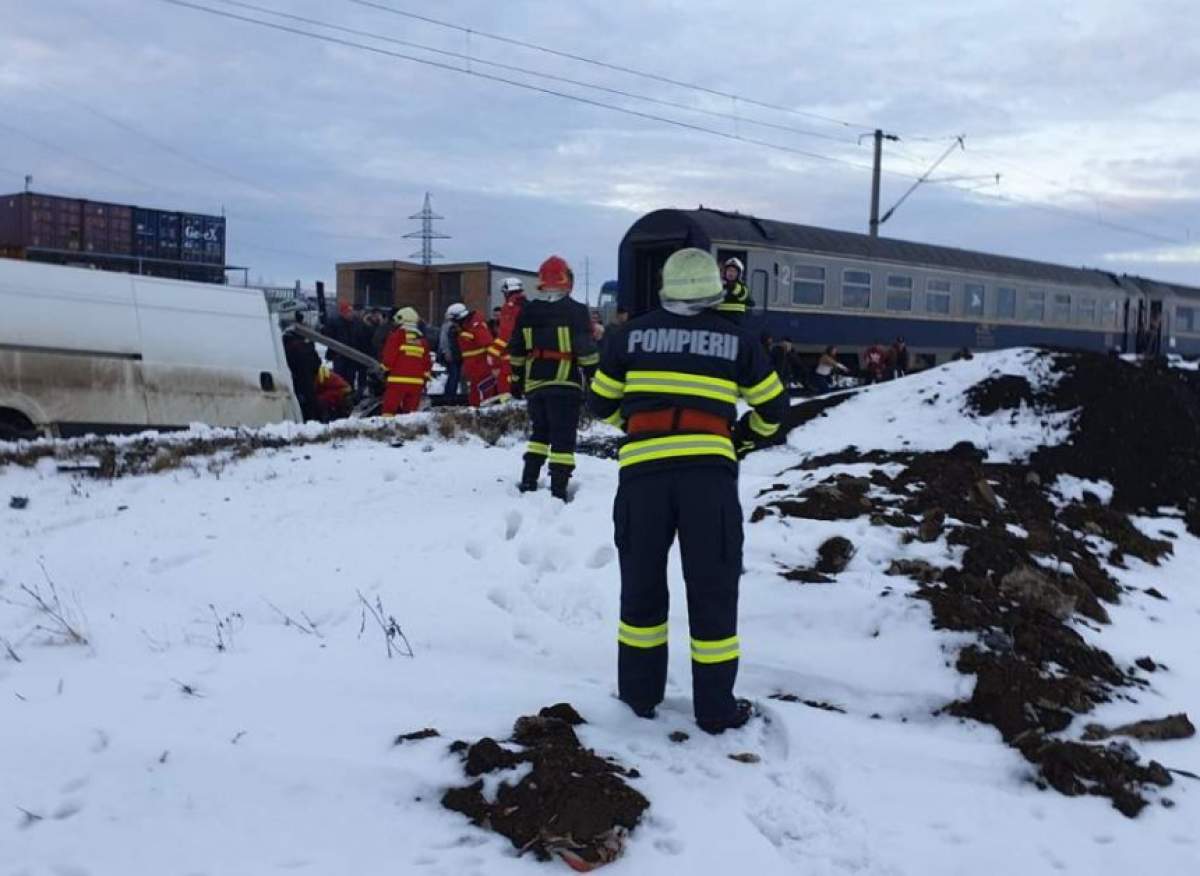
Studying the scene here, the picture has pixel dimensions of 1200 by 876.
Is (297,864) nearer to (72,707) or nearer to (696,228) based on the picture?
(72,707)

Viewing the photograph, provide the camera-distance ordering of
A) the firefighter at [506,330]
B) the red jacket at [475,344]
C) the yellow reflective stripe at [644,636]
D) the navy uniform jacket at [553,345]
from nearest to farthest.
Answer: the yellow reflective stripe at [644,636] → the navy uniform jacket at [553,345] → the firefighter at [506,330] → the red jacket at [475,344]

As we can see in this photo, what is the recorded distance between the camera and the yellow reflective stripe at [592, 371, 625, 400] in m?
4.22

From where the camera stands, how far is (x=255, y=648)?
4602 millimetres

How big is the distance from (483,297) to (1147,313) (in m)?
20.0

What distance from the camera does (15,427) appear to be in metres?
8.81

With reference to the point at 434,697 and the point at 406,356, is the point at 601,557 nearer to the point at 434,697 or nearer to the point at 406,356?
the point at 434,697

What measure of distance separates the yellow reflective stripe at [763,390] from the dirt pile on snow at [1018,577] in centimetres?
160

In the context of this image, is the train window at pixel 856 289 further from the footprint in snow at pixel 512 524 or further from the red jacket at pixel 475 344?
the footprint in snow at pixel 512 524

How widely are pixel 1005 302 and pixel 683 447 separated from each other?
23211mm

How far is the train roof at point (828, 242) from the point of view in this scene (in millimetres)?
17781

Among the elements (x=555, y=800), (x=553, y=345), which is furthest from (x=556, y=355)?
(x=555, y=800)

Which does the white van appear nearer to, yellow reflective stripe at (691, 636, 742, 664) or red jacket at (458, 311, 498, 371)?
red jacket at (458, 311, 498, 371)

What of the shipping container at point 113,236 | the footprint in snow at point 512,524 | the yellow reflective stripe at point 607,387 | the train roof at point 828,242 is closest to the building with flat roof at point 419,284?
the shipping container at point 113,236

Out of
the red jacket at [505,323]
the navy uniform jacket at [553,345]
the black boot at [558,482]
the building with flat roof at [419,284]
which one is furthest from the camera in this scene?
the building with flat roof at [419,284]
